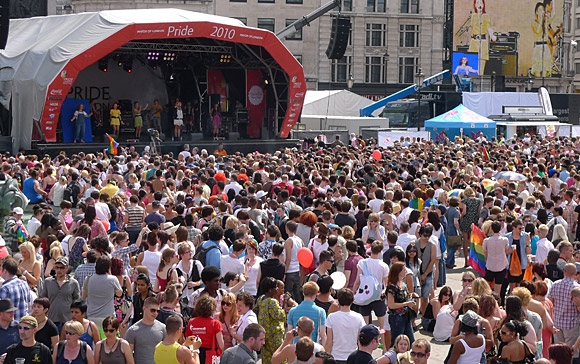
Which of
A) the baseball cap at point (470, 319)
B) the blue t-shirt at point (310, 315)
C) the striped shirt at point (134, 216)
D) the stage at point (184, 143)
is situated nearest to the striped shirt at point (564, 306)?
the baseball cap at point (470, 319)

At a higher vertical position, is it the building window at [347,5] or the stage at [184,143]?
the building window at [347,5]

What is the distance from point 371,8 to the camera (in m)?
65.0

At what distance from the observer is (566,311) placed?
9164 mm

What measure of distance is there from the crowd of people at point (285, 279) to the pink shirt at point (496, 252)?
0.02 meters

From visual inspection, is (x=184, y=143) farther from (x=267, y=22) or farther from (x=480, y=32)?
(x=480, y=32)

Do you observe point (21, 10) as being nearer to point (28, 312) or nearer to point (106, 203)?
point (106, 203)

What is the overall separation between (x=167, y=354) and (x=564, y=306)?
15.3ft

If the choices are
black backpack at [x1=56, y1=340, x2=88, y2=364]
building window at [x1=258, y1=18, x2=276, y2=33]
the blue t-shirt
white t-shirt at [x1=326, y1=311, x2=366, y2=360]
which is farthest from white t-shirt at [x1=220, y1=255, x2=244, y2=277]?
building window at [x1=258, y1=18, x2=276, y2=33]

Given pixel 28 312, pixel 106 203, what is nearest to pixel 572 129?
pixel 106 203

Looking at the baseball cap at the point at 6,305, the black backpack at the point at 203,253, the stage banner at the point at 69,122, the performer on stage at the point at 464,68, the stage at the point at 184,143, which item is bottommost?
the baseball cap at the point at 6,305

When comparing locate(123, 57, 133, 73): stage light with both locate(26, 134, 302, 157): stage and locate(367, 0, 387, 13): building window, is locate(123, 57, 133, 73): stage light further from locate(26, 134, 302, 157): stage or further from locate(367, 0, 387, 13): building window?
locate(367, 0, 387, 13): building window

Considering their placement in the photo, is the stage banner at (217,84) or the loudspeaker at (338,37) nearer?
the stage banner at (217,84)

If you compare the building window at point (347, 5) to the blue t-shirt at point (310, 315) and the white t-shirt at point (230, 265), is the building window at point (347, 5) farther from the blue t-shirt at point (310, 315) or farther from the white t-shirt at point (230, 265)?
the blue t-shirt at point (310, 315)

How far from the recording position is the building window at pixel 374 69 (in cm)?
6488
